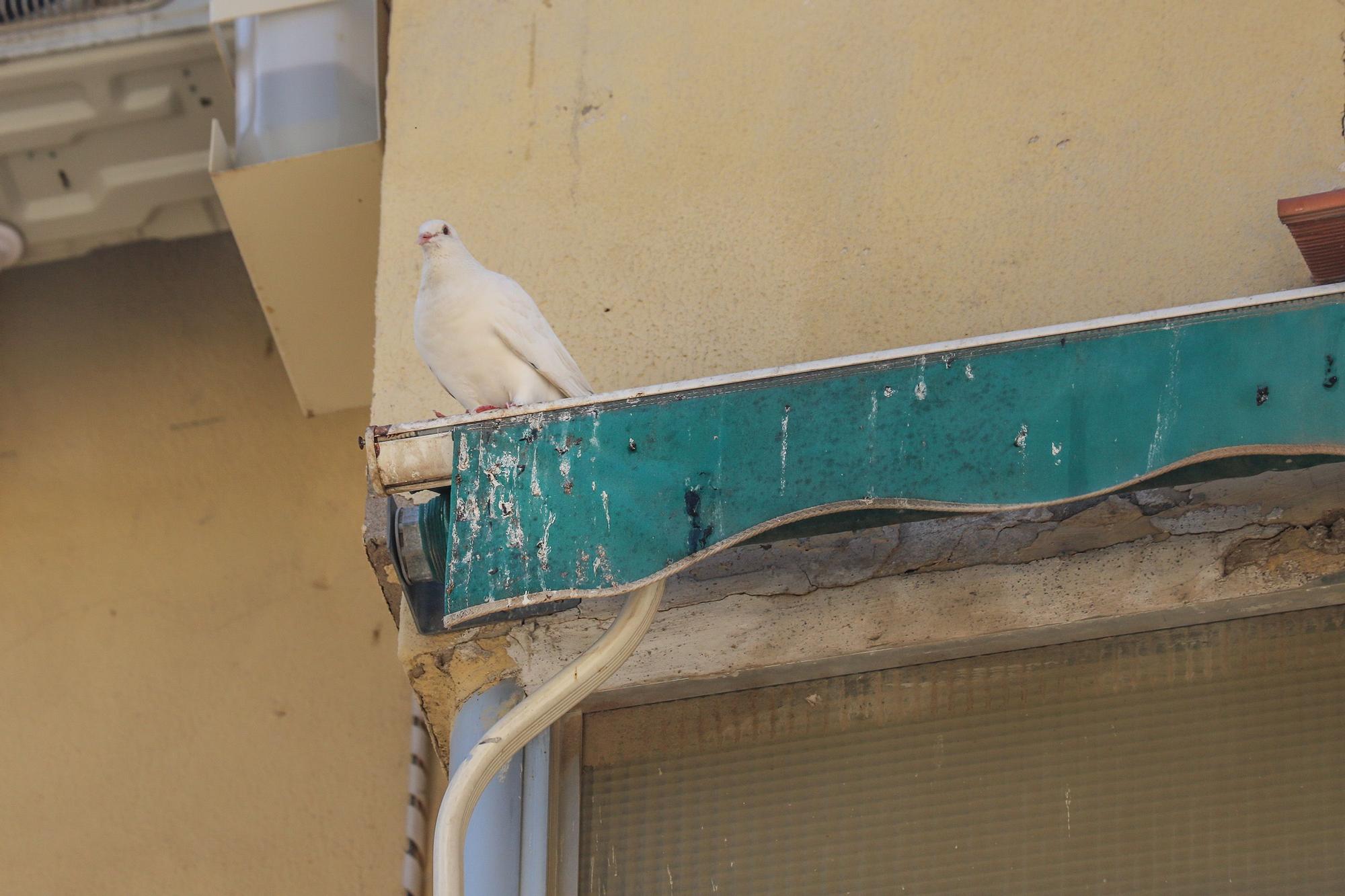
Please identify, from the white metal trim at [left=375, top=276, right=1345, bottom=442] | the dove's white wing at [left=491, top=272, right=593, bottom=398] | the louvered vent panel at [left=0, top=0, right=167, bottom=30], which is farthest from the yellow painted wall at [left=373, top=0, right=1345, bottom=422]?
the louvered vent panel at [left=0, top=0, right=167, bottom=30]

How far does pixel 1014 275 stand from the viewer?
3.28m

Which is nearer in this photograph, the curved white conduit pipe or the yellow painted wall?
the curved white conduit pipe

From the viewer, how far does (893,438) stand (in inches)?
92.6

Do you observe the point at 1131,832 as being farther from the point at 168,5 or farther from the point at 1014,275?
the point at 168,5

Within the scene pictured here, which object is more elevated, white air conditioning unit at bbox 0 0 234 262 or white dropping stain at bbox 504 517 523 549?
white air conditioning unit at bbox 0 0 234 262

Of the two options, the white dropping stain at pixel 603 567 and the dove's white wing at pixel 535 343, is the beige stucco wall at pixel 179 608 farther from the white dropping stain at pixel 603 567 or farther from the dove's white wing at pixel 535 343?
the white dropping stain at pixel 603 567

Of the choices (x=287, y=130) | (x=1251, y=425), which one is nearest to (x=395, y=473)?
(x=1251, y=425)

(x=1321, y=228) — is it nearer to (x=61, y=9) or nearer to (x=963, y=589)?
(x=963, y=589)

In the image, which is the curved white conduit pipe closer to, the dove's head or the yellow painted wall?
the yellow painted wall

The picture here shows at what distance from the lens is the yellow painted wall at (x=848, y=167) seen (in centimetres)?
328

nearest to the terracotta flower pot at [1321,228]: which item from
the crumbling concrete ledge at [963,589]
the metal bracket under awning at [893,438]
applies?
the metal bracket under awning at [893,438]

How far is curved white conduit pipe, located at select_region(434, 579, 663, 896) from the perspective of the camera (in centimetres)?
230

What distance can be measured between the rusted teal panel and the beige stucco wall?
1.87m

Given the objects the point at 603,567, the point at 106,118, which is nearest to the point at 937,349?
the point at 603,567
